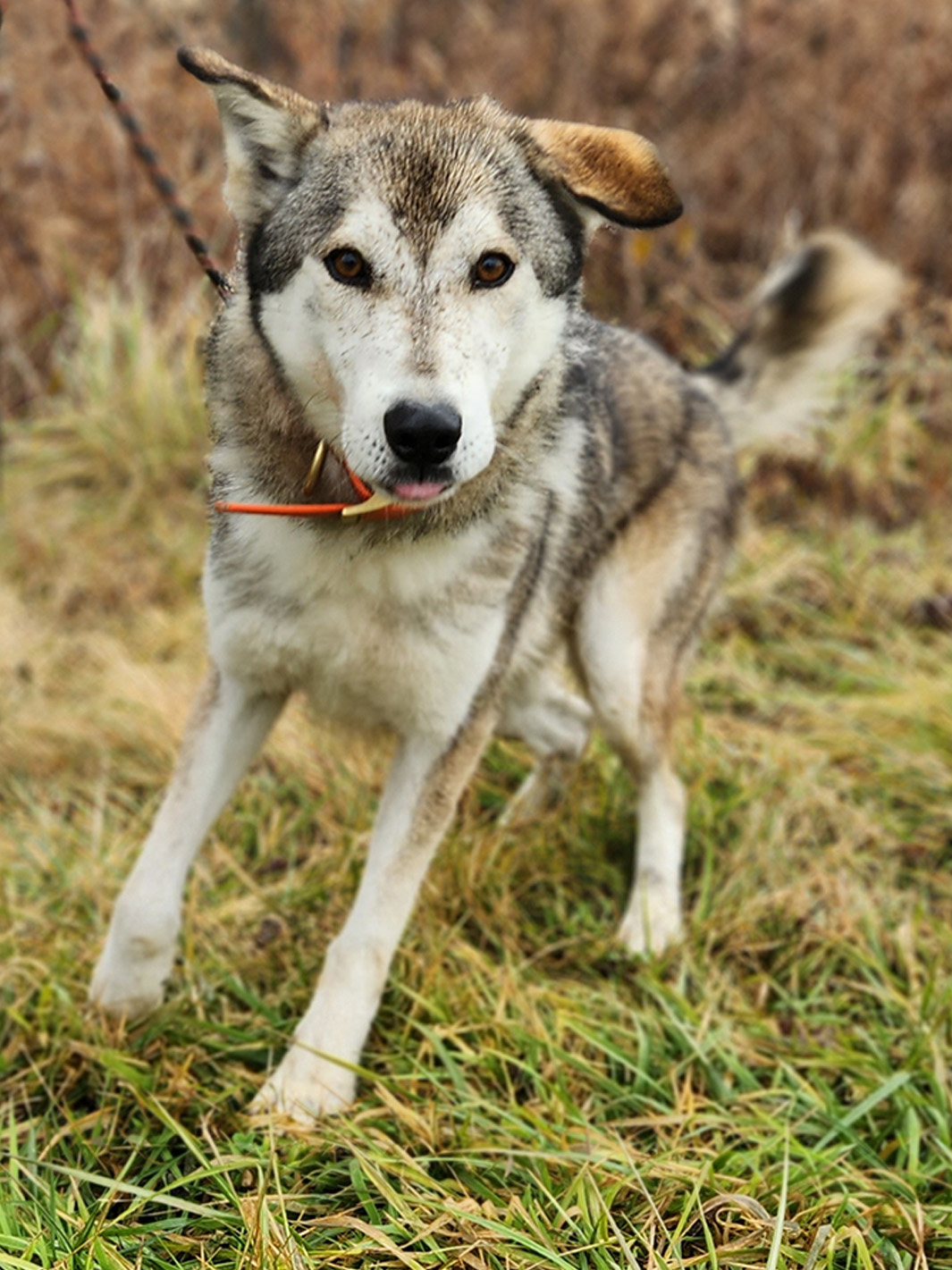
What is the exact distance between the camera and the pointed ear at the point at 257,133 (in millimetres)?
2469

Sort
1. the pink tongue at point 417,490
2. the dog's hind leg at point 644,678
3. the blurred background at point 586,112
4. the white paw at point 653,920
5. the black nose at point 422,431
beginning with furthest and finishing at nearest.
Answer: the blurred background at point 586,112
the dog's hind leg at point 644,678
the white paw at point 653,920
the pink tongue at point 417,490
the black nose at point 422,431

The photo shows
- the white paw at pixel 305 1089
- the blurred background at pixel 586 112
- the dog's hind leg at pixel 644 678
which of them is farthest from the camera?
the blurred background at pixel 586 112

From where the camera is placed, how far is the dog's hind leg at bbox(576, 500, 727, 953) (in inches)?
145

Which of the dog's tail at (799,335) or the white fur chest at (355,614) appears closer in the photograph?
the white fur chest at (355,614)

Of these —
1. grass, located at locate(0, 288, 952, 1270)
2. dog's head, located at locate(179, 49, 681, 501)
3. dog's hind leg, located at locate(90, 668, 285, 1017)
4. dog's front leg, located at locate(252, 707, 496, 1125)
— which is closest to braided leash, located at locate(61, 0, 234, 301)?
dog's head, located at locate(179, 49, 681, 501)

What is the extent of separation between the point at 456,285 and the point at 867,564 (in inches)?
134

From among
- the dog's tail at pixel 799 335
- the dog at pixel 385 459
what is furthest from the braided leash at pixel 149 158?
the dog's tail at pixel 799 335

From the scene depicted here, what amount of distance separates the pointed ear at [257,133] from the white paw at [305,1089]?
5.62 feet

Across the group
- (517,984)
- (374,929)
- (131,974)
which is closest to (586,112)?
(517,984)

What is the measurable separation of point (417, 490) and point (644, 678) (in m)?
1.61

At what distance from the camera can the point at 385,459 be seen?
227cm

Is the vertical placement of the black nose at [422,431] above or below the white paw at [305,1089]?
above

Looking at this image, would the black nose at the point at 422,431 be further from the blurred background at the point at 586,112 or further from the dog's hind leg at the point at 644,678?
the blurred background at the point at 586,112

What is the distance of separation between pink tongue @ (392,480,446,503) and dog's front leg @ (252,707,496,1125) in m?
0.77
